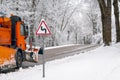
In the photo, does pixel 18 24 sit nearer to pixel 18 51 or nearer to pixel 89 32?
pixel 18 51

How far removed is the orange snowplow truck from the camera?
640 inches

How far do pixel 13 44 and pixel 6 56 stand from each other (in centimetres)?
181

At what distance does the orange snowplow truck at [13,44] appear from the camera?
16250 millimetres

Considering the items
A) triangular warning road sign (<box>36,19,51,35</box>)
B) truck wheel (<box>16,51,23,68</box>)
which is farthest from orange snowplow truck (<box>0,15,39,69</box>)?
triangular warning road sign (<box>36,19,51,35</box>)

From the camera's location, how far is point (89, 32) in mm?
85375

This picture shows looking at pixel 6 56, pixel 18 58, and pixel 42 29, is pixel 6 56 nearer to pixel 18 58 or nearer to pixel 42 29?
pixel 18 58

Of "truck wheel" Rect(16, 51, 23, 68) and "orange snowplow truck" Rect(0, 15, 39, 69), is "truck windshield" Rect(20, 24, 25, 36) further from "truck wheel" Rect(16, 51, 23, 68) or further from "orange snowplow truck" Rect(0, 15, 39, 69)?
"truck wheel" Rect(16, 51, 23, 68)

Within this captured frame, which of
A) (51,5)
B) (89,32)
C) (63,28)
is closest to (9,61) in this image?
(51,5)

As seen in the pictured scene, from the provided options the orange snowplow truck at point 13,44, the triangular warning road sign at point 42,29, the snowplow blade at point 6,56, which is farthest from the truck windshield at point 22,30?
the triangular warning road sign at point 42,29

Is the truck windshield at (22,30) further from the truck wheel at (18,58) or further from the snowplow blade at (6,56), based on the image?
the snowplow blade at (6,56)

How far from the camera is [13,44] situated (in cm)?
1781

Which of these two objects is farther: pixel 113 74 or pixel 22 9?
pixel 22 9

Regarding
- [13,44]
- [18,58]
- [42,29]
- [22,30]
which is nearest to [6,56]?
[13,44]

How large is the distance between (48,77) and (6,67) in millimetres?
4855
